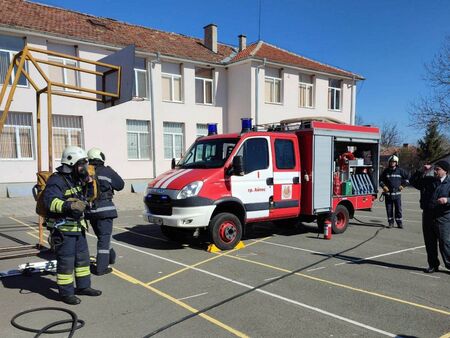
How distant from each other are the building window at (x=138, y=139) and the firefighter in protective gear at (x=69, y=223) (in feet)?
49.1

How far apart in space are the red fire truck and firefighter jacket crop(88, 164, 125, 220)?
3.86 feet

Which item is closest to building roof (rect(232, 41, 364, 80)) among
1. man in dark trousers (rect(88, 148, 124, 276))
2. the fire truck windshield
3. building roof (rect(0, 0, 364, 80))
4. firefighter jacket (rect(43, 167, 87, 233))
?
Result: building roof (rect(0, 0, 364, 80))

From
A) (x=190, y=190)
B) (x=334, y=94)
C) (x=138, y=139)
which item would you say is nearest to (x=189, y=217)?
(x=190, y=190)

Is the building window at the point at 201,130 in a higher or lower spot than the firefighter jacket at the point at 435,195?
higher

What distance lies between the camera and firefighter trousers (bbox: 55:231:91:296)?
469cm

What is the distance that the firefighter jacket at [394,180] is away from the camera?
1038 cm

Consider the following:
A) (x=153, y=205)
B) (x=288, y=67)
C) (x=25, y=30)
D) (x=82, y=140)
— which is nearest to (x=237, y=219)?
(x=153, y=205)

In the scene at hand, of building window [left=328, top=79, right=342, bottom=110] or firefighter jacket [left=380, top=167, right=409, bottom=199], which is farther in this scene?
building window [left=328, top=79, right=342, bottom=110]

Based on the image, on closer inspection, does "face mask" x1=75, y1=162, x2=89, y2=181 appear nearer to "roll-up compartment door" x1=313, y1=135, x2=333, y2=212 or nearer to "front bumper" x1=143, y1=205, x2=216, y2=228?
"front bumper" x1=143, y1=205, x2=216, y2=228

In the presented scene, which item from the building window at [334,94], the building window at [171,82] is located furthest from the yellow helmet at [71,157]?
the building window at [334,94]

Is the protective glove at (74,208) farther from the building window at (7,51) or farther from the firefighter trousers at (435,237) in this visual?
the building window at (7,51)

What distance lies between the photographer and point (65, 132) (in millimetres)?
17562

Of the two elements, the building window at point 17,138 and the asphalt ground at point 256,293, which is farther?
the building window at point 17,138

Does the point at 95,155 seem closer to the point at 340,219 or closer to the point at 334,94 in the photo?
the point at 340,219
